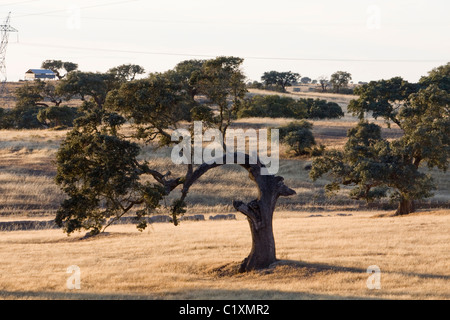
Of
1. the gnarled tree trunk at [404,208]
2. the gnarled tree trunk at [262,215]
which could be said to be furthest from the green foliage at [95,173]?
the gnarled tree trunk at [404,208]

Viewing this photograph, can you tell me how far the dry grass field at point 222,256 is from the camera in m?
18.7

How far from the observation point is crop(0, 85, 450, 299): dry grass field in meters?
18.7

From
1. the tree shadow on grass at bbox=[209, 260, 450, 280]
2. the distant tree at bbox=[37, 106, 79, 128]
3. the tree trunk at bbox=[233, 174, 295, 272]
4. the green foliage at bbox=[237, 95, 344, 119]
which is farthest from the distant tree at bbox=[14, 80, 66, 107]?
the tree trunk at bbox=[233, 174, 295, 272]

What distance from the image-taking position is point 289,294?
701 inches

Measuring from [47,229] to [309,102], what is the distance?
7594cm

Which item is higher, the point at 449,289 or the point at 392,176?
the point at 392,176

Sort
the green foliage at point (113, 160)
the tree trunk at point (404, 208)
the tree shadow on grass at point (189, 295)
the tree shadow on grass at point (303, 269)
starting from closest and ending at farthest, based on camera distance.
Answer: the tree shadow on grass at point (189, 295), the green foliage at point (113, 160), the tree shadow on grass at point (303, 269), the tree trunk at point (404, 208)

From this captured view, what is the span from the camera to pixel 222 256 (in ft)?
84.1

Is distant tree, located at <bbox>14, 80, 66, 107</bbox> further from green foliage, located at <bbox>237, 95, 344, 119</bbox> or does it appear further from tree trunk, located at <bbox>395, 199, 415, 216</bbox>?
tree trunk, located at <bbox>395, 199, 415, 216</bbox>

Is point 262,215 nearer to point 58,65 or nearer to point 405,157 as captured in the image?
point 405,157

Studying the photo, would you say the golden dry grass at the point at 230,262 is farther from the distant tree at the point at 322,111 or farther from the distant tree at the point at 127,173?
the distant tree at the point at 322,111

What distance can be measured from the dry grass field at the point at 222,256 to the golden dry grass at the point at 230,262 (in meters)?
0.04
